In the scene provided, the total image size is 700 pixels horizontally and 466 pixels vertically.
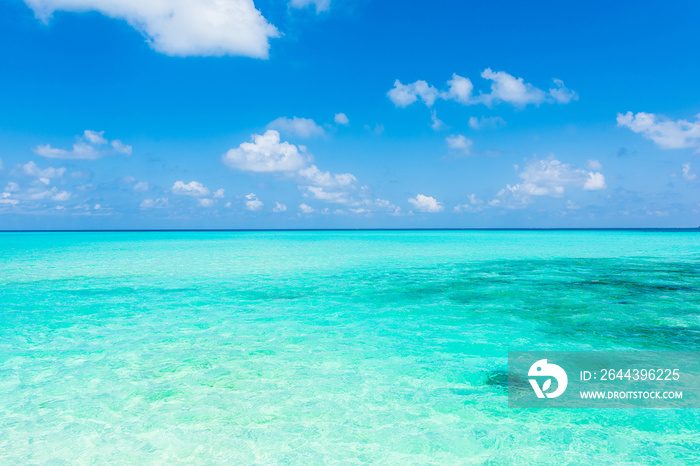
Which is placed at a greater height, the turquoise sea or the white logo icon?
the white logo icon

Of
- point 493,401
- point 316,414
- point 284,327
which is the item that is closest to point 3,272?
point 284,327

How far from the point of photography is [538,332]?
9.52 meters

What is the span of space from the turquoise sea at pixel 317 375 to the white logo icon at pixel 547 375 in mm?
517

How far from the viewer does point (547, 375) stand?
22.5 feet

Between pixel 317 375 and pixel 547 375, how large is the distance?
3.69 meters

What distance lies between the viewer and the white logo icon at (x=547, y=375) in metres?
6.16

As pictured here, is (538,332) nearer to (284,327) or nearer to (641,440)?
(641,440)

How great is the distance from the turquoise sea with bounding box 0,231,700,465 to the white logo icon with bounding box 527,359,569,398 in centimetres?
52

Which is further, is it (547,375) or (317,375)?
(317,375)

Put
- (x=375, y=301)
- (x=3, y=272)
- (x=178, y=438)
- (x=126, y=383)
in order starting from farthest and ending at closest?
(x=3, y=272), (x=375, y=301), (x=126, y=383), (x=178, y=438)

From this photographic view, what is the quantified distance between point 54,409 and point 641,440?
731cm

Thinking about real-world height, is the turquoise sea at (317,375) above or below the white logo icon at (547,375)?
below

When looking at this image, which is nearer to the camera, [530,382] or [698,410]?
[698,410]

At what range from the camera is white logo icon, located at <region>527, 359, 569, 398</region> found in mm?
6160
